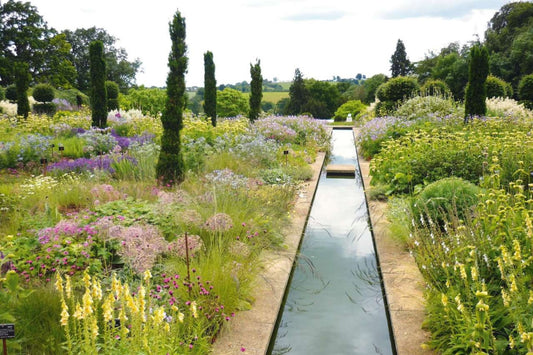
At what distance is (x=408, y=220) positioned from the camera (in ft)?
16.8

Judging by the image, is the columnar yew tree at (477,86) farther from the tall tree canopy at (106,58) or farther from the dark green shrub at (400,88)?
the tall tree canopy at (106,58)

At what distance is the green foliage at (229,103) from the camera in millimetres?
29266

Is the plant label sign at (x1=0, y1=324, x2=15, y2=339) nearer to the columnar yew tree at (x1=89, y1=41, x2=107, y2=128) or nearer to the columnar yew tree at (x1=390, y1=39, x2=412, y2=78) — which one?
the columnar yew tree at (x1=89, y1=41, x2=107, y2=128)

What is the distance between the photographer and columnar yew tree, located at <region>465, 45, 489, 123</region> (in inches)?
488

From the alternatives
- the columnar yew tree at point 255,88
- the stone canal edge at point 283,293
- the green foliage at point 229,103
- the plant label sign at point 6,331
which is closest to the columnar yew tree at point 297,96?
the green foliage at point 229,103

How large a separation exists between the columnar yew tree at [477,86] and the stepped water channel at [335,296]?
22.5 ft

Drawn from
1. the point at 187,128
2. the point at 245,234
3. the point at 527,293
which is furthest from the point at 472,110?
the point at 527,293

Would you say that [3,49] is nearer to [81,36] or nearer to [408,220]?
[81,36]

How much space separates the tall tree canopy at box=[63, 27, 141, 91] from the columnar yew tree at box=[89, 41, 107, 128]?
25.3 meters

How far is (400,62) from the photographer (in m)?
42.0

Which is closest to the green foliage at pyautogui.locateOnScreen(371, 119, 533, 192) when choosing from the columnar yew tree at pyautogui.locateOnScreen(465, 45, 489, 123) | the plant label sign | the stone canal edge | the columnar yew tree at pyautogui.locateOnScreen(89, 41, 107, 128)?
the stone canal edge

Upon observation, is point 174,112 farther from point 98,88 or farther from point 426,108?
point 426,108

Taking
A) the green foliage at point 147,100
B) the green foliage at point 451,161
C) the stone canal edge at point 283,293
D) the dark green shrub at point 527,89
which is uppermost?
the dark green shrub at point 527,89

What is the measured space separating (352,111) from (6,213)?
2686cm
